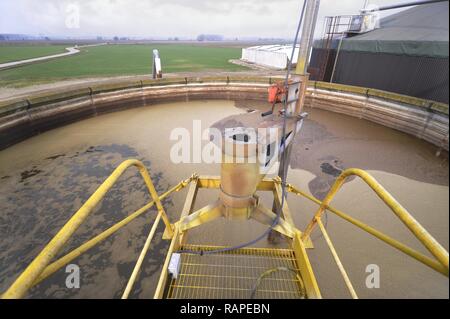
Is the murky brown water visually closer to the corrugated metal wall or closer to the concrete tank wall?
the concrete tank wall

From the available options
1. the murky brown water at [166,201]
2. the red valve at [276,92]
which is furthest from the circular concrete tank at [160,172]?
the red valve at [276,92]

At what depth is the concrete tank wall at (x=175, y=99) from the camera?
320 inches

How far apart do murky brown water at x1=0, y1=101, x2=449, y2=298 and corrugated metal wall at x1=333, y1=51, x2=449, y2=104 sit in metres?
2.30

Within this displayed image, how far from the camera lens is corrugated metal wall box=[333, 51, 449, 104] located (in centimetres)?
891

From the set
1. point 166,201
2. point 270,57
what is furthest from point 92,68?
point 166,201

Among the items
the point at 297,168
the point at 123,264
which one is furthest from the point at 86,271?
the point at 297,168

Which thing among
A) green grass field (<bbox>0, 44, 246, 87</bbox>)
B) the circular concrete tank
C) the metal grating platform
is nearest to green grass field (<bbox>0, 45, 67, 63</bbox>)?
green grass field (<bbox>0, 44, 246, 87</bbox>)

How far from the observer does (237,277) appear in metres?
3.12

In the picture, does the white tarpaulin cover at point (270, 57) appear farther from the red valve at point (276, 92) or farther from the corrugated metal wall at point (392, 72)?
the red valve at point (276, 92)

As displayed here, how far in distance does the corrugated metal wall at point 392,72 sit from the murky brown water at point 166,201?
2300 mm

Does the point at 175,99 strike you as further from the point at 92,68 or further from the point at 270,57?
the point at 270,57

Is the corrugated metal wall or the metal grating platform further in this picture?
the corrugated metal wall
